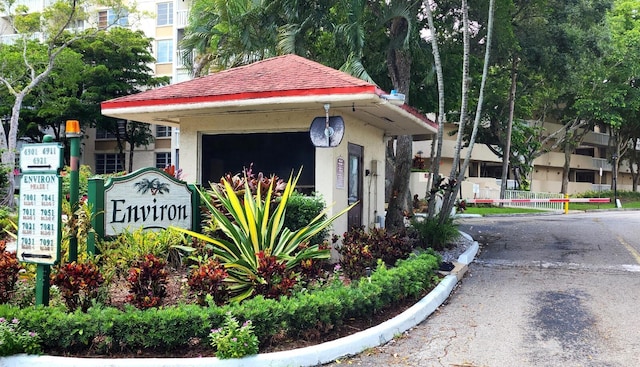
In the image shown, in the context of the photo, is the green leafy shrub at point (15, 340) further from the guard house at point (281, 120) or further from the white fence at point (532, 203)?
the white fence at point (532, 203)

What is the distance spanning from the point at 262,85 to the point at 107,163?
105ft

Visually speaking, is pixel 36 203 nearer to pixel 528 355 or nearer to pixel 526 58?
pixel 528 355

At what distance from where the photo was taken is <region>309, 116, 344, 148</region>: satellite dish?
30.5 ft

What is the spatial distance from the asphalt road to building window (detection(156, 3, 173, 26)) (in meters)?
30.4

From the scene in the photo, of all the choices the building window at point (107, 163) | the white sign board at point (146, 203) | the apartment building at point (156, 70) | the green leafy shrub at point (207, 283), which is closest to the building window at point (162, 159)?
the apartment building at point (156, 70)

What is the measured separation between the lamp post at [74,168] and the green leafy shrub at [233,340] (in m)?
2.07

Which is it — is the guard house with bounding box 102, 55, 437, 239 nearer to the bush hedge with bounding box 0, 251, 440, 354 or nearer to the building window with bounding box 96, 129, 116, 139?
the bush hedge with bounding box 0, 251, 440, 354

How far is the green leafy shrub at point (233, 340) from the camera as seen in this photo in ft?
16.6

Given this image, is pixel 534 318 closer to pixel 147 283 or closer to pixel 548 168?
pixel 147 283

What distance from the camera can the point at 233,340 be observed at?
508 centimetres

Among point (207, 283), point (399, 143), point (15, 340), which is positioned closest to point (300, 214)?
point (207, 283)

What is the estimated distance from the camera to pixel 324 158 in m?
9.84

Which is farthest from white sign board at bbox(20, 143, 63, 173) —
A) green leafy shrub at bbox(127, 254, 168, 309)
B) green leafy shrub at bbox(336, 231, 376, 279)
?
green leafy shrub at bbox(336, 231, 376, 279)

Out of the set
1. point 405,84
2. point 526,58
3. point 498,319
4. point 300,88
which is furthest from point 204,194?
point 526,58
